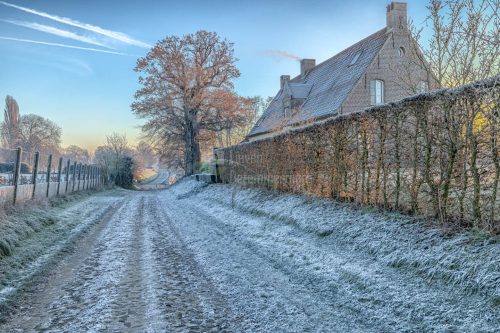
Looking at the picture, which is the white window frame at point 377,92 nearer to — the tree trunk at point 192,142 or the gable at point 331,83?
the gable at point 331,83

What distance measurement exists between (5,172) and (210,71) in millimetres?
23917

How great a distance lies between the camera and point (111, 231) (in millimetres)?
9266

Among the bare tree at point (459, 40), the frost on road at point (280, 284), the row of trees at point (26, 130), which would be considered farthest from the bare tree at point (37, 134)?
the bare tree at point (459, 40)

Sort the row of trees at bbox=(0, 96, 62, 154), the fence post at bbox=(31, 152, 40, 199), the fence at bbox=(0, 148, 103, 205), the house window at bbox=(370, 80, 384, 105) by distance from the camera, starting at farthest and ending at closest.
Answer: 1. the row of trees at bbox=(0, 96, 62, 154)
2. the house window at bbox=(370, 80, 384, 105)
3. the fence post at bbox=(31, 152, 40, 199)
4. the fence at bbox=(0, 148, 103, 205)

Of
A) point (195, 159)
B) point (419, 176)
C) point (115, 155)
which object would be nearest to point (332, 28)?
point (419, 176)

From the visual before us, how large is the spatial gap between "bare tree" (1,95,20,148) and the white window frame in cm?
5827

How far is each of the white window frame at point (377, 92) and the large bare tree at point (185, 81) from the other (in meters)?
13.4

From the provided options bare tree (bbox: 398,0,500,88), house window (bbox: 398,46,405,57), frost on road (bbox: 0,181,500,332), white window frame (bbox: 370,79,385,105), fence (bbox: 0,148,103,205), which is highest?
house window (bbox: 398,46,405,57)

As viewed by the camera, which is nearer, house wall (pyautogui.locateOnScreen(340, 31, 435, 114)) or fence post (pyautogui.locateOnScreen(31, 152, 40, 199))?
fence post (pyautogui.locateOnScreen(31, 152, 40, 199))

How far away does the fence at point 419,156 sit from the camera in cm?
492

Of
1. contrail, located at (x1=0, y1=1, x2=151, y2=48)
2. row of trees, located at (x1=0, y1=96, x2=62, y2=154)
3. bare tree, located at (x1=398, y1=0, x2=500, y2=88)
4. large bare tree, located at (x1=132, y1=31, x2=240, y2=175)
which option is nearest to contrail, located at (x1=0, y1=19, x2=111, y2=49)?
contrail, located at (x1=0, y1=1, x2=151, y2=48)

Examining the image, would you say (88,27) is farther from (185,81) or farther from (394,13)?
(394,13)

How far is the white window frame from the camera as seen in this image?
24.0 meters

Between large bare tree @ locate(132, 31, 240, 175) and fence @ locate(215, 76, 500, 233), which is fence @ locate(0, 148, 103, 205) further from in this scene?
large bare tree @ locate(132, 31, 240, 175)
